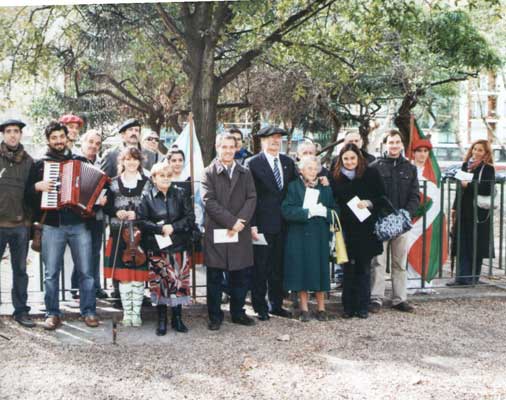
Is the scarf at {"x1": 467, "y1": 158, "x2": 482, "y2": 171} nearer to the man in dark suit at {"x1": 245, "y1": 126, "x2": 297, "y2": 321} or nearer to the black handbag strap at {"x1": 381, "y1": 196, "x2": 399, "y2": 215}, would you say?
the black handbag strap at {"x1": 381, "y1": 196, "x2": 399, "y2": 215}

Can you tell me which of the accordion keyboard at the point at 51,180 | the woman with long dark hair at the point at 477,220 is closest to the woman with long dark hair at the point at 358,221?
the woman with long dark hair at the point at 477,220

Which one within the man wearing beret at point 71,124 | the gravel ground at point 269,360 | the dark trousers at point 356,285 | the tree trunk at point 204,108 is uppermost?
the tree trunk at point 204,108

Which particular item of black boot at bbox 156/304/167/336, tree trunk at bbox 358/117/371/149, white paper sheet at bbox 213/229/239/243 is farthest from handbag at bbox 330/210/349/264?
tree trunk at bbox 358/117/371/149

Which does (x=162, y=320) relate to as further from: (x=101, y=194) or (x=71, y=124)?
(x=71, y=124)

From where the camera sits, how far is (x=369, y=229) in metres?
5.96

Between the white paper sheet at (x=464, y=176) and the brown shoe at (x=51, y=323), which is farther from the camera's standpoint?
the white paper sheet at (x=464, y=176)

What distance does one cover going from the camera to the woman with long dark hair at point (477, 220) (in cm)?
744

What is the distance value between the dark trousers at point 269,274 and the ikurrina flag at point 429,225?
5.44 ft

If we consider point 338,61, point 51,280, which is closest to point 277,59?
point 338,61

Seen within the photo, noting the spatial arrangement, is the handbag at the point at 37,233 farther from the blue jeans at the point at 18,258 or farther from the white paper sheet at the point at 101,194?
the white paper sheet at the point at 101,194

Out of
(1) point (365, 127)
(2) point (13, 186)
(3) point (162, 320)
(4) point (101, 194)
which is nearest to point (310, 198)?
(3) point (162, 320)

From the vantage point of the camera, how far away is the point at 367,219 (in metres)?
5.96

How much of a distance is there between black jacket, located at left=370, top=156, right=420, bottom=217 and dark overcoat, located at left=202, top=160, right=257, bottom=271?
1407mm

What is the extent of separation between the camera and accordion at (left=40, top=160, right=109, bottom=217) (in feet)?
17.7
